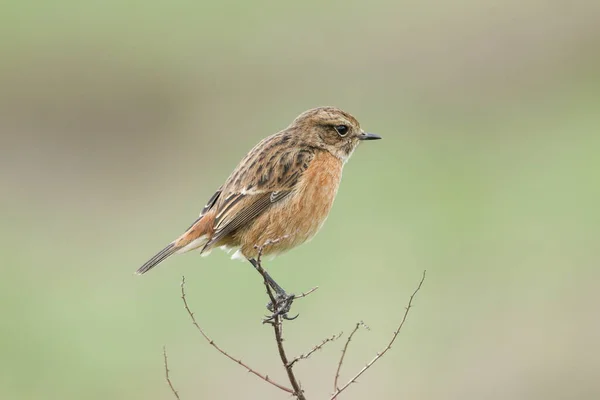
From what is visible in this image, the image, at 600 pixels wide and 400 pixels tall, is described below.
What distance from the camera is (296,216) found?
7715 mm

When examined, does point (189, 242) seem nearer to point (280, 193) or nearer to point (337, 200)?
point (280, 193)

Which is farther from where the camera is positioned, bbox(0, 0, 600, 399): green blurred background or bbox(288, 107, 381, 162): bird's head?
bbox(0, 0, 600, 399): green blurred background

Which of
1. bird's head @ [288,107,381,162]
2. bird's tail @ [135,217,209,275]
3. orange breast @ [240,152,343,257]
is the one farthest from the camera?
bird's head @ [288,107,381,162]

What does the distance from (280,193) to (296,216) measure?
0.24 m

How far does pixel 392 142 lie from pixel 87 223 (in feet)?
18.3

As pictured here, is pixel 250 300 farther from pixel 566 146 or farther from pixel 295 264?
pixel 566 146

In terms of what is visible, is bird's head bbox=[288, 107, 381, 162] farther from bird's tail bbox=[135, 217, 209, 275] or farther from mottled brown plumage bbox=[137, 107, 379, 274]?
bird's tail bbox=[135, 217, 209, 275]

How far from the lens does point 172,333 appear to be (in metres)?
14.4

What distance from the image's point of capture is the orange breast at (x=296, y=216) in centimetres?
767

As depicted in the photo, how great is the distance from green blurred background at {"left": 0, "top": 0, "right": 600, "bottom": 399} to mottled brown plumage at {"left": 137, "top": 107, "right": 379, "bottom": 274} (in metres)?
4.94

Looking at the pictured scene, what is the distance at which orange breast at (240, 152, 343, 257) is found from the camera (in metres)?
7.67

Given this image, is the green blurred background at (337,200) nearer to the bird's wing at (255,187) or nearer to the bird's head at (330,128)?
the bird's head at (330,128)

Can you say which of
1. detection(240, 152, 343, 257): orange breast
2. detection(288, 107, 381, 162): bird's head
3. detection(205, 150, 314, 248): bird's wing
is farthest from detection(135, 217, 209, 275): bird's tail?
detection(288, 107, 381, 162): bird's head

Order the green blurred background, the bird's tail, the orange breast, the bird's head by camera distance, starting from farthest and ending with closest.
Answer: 1. the green blurred background
2. the bird's head
3. the bird's tail
4. the orange breast
